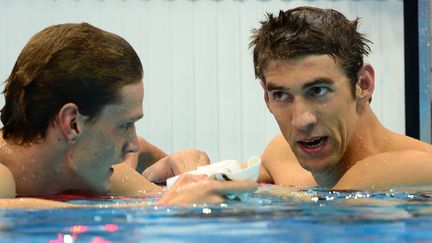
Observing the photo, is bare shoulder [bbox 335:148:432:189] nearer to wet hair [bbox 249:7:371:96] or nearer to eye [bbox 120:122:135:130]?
wet hair [bbox 249:7:371:96]

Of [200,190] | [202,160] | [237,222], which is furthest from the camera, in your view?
[202,160]

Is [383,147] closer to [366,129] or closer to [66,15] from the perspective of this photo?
[366,129]

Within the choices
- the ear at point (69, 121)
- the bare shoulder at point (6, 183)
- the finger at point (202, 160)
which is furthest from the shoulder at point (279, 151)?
the bare shoulder at point (6, 183)

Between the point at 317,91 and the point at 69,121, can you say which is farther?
the point at 317,91

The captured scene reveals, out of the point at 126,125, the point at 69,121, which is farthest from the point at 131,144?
the point at 69,121

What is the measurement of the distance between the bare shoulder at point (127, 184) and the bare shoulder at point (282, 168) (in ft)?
2.52

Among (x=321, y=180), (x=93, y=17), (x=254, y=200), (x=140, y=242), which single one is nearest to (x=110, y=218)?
(x=140, y=242)

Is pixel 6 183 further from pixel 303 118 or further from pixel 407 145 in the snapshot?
pixel 407 145

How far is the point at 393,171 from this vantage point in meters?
3.38

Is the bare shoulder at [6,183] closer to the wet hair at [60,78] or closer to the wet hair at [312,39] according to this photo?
the wet hair at [60,78]

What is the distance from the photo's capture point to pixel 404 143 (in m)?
3.55

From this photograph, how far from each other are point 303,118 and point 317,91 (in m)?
0.15

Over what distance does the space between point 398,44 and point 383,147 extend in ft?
20.4

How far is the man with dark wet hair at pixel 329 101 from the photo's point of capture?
3.34m
